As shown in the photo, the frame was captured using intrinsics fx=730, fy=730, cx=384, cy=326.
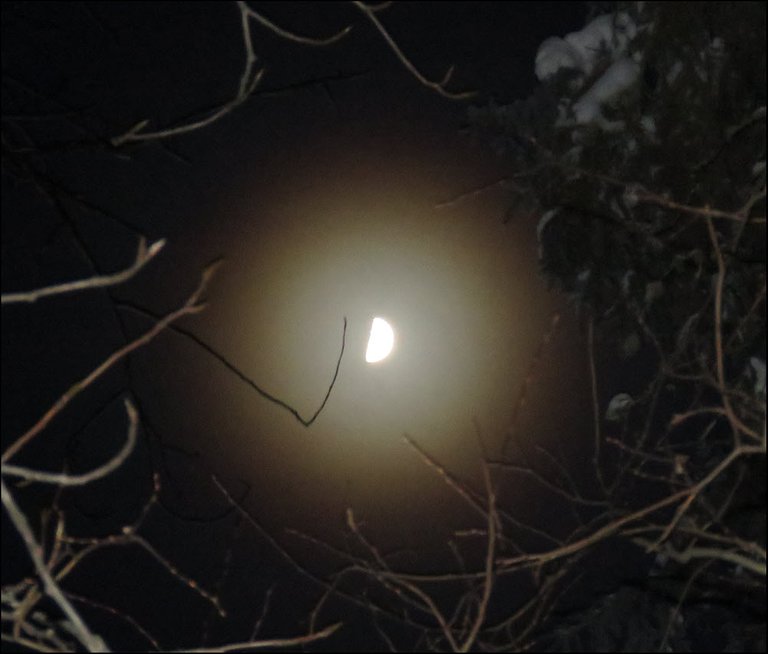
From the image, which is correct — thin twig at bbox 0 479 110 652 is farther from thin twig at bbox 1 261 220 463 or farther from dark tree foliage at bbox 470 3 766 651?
dark tree foliage at bbox 470 3 766 651

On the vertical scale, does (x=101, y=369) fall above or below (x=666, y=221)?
above

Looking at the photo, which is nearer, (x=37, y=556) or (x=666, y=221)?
(x=37, y=556)

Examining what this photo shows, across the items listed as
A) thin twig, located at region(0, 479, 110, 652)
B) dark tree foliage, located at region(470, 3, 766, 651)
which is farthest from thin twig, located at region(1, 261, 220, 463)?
dark tree foliage, located at region(470, 3, 766, 651)

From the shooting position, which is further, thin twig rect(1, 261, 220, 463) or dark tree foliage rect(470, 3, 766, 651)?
dark tree foliage rect(470, 3, 766, 651)

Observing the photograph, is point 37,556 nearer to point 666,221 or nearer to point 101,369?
point 101,369

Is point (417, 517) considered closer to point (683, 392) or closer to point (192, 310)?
point (683, 392)

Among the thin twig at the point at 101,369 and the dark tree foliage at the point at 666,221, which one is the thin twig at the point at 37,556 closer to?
the thin twig at the point at 101,369

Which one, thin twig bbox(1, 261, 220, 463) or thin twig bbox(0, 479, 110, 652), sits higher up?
thin twig bbox(1, 261, 220, 463)

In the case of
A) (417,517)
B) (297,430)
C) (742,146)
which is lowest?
(417,517)

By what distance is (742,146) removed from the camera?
446cm

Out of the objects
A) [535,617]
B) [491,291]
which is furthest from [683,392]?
[535,617]

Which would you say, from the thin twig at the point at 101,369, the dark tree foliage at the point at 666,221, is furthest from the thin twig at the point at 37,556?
the dark tree foliage at the point at 666,221

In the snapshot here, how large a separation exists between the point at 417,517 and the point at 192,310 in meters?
4.84

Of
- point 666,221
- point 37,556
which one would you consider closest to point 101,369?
point 37,556
